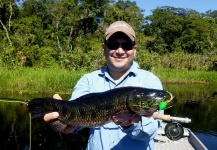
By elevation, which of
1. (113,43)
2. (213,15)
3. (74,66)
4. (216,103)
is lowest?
(216,103)

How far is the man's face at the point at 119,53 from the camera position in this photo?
3.05 m

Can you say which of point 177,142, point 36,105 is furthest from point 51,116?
point 177,142

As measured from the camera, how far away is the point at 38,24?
38719 mm

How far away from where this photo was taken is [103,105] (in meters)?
A: 2.89

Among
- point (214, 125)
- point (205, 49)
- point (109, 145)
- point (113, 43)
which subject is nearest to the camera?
point (109, 145)

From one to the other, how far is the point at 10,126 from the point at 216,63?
32.7 metres

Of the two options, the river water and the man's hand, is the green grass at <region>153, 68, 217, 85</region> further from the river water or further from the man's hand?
the man's hand

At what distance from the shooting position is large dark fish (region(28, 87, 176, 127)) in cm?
282

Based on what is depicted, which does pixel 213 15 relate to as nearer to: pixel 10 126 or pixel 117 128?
pixel 10 126

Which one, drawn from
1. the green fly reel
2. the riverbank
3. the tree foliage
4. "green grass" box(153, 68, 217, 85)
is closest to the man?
the green fly reel

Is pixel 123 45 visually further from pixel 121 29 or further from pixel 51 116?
pixel 51 116

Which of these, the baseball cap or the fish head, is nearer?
the fish head

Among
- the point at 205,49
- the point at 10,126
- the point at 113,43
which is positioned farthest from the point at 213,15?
the point at 113,43

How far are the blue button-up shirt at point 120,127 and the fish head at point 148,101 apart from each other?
12 centimetres
